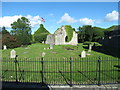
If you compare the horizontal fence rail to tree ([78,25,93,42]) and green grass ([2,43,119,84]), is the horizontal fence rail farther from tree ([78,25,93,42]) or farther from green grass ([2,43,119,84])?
tree ([78,25,93,42])

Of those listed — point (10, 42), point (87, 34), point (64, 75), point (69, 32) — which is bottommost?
point (64, 75)

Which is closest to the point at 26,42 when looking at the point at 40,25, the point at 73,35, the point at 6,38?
the point at 6,38

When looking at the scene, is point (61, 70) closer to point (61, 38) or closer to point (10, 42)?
point (10, 42)

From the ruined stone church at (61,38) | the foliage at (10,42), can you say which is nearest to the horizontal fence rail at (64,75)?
the foliage at (10,42)

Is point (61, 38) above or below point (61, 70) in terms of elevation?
above

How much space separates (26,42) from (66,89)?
106 ft

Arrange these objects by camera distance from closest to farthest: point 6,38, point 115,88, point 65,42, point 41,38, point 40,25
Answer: point 115,88 < point 6,38 < point 65,42 < point 41,38 < point 40,25

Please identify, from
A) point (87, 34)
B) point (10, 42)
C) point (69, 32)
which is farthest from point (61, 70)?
point (87, 34)

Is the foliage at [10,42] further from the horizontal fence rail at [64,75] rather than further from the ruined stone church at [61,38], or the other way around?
the horizontal fence rail at [64,75]

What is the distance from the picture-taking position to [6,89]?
532 cm

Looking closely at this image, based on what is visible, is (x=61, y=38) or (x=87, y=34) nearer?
(x=61, y=38)

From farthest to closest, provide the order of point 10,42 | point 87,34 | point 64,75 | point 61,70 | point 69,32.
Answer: point 87,34, point 69,32, point 10,42, point 61,70, point 64,75

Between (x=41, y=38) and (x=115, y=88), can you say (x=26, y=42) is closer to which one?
(x=41, y=38)

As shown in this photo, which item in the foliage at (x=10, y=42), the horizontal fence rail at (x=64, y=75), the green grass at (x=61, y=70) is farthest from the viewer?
the foliage at (x=10, y=42)
